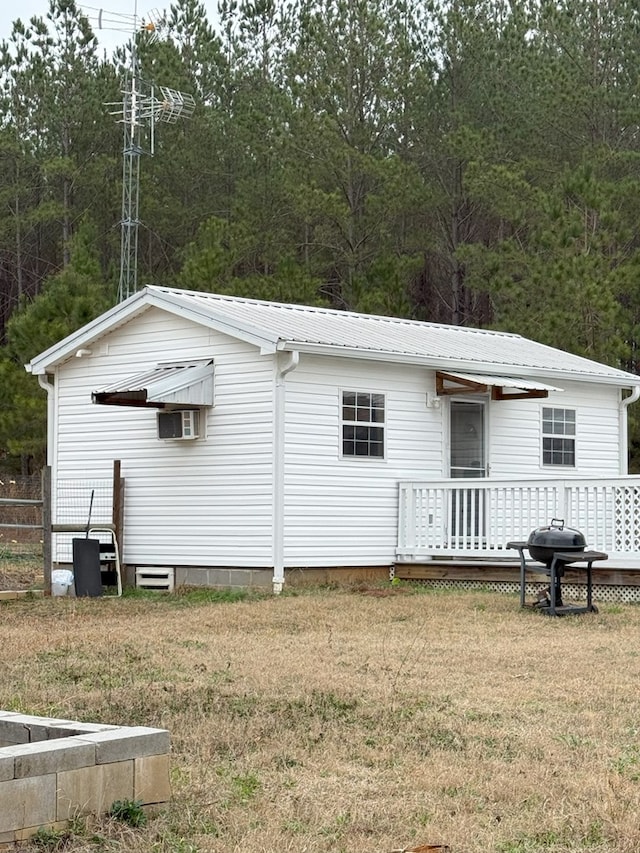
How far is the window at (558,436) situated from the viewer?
1838 cm

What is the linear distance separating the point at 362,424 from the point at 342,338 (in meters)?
1.05

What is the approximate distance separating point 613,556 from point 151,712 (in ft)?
27.0

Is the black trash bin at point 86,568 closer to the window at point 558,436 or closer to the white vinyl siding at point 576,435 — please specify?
the white vinyl siding at point 576,435

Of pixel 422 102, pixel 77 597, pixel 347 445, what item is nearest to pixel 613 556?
pixel 347 445

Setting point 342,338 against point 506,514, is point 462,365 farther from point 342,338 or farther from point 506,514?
point 506,514

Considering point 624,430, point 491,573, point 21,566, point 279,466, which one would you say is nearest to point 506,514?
point 491,573

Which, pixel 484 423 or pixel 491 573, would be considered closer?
pixel 491 573

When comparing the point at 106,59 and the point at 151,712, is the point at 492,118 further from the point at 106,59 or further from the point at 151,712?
the point at 151,712

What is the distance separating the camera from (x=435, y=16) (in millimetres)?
32469

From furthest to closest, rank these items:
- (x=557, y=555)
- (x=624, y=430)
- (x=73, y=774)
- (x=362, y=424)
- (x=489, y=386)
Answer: (x=624, y=430) → (x=489, y=386) → (x=362, y=424) → (x=557, y=555) → (x=73, y=774)

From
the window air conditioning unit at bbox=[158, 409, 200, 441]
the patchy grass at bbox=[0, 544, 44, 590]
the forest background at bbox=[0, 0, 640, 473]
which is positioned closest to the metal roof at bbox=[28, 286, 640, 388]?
the window air conditioning unit at bbox=[158, 409, 200, 441]

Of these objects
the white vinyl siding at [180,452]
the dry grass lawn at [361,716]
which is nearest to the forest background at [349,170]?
the white vinyl siding at [180,452]

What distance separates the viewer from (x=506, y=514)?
15648mm

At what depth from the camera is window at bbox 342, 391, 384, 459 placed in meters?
16.0
